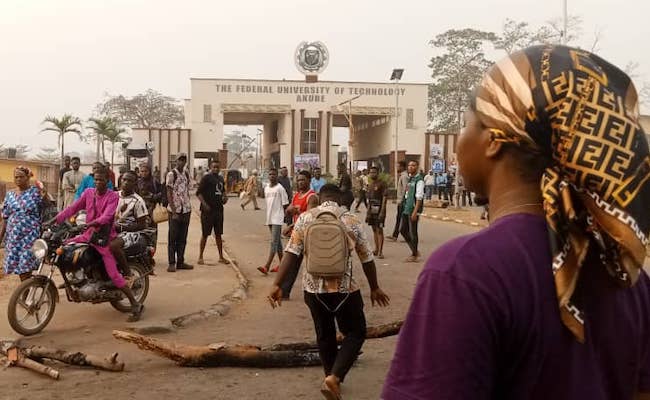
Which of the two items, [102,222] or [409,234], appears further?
[409,234]

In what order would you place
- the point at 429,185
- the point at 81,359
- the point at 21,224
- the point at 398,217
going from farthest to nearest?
the point at 429,185 → the point at 398,217 → the point at 21,224 → the point at 81,359

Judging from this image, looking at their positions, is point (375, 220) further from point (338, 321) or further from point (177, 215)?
point (338, 321)

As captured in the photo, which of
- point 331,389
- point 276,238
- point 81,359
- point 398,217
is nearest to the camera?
point 331,389

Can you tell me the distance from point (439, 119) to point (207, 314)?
54.4 m

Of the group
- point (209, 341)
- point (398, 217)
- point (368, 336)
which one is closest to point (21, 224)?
point (209, 341)

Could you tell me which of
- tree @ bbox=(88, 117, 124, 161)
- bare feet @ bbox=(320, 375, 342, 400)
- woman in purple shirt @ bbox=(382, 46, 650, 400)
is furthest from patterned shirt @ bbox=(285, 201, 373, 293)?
tree @ bbox=(88, 117, 124, 161)

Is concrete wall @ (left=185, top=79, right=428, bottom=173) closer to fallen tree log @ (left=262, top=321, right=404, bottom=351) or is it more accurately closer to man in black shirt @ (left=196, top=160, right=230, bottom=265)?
man in black shirt @ (left=196, top=160, right=230, bottom=265)

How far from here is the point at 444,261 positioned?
1.20m

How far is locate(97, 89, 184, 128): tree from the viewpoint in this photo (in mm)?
69938

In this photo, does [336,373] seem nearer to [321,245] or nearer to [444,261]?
[321,245]

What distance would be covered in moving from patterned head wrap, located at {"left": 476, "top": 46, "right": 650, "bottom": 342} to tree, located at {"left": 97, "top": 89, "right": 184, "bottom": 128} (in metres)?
70.8

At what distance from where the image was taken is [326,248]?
14.8ft

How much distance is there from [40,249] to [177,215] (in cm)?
387

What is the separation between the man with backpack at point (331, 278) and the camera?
449 centimetres
